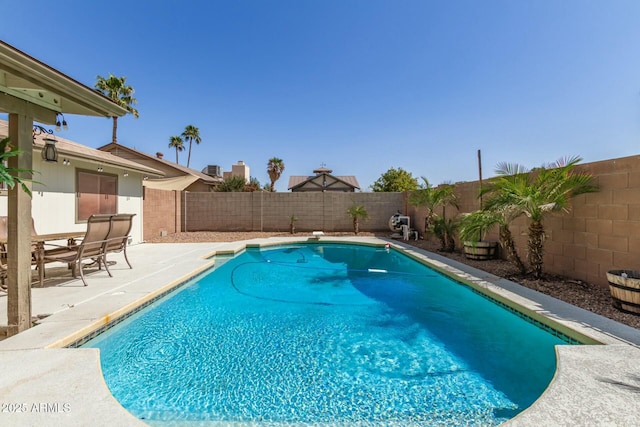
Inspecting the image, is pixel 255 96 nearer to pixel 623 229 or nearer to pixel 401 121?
pixel 401 121

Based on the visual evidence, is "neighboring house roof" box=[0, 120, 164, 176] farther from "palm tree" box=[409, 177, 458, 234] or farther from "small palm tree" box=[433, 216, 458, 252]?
"small palm tree" box=[433, 216, 458, 252]

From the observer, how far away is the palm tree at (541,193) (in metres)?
4.76

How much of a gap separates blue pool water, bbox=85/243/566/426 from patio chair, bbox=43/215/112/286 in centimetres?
160

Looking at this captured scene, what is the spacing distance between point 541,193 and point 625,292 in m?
1.98

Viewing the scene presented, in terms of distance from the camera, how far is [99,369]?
2.39 m

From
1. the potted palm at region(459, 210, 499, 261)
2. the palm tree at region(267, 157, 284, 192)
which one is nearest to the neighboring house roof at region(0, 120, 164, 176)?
the potted palm at region(459, 210, 499, 261)

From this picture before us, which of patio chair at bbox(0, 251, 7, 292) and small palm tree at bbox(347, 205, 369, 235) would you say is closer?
patio chair at bbox(0, 251, 7, 292)

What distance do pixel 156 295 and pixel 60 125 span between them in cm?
271

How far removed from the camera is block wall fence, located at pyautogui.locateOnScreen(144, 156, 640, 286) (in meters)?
4.23

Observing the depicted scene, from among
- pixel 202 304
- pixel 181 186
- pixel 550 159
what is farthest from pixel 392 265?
pixel 181 186

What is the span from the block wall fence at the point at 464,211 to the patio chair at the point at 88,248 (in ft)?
18.6

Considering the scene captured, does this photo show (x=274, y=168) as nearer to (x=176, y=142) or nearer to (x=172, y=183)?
(x=172, y=183)

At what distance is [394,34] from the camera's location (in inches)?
391

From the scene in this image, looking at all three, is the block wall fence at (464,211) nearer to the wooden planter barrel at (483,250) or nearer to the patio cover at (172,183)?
the wooden planter barrel at (483,250)
